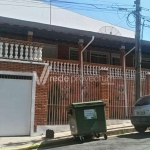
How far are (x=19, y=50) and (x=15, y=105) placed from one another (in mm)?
2225

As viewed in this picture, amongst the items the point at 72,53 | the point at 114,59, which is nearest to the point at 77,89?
the point at 72,53

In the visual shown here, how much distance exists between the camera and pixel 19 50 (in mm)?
10977

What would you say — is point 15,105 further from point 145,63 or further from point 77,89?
point 145,63

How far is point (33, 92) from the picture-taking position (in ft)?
34.8

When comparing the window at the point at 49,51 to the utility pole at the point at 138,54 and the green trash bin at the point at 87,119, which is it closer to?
the utility pole at the point at 138,54

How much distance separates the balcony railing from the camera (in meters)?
10.5

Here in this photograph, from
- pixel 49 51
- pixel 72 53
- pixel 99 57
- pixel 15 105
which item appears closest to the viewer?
pixel 15 105

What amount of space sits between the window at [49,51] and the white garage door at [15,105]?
4.96 m

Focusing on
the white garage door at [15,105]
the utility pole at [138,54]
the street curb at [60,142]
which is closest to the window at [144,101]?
the utility pole at [138,54]

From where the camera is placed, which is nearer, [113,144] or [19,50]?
[113,144]

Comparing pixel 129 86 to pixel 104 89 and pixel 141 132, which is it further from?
pixel 141 132

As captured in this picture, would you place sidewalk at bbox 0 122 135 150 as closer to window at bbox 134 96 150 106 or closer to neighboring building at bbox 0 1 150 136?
neighboring building at bbox 0 1 150 136

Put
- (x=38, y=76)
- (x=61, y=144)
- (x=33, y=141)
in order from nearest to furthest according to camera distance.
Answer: (x=61, y=144) → (x=33, y=141) → (x=38, y=76)

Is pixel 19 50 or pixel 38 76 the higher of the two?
pixel 19 50
